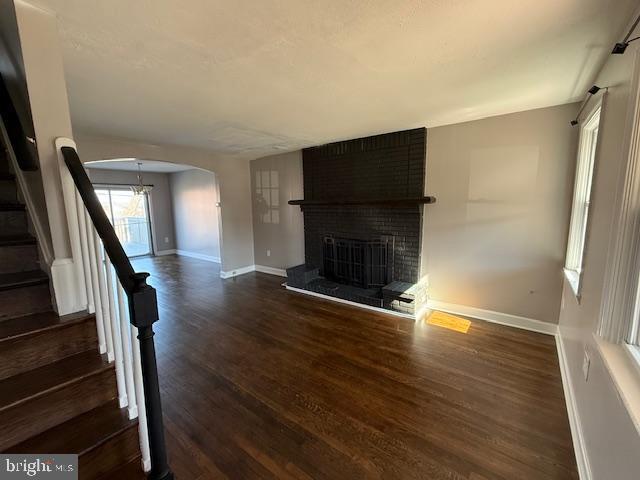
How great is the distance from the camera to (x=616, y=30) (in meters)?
1.48

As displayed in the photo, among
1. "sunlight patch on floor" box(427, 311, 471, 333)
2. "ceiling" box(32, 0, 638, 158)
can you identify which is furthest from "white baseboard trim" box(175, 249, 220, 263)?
"sunlight patch on floor" box(427, 311, 471, 333)

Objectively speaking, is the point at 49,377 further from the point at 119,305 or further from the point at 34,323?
the point at 119,305

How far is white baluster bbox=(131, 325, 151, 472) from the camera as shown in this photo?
3.70ft

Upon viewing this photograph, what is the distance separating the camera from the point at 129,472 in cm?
116

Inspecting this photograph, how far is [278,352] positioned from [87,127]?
339 centimetres

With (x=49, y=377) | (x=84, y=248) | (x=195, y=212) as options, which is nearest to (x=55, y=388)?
(x=49, y=377)

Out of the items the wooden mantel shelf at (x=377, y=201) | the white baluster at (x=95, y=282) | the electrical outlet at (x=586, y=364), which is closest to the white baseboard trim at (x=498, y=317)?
the wooden mantel shelf at (x=377, y=201)

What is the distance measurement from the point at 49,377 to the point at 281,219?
4239 millimetres

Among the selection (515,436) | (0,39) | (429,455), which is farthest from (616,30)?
(0,39)

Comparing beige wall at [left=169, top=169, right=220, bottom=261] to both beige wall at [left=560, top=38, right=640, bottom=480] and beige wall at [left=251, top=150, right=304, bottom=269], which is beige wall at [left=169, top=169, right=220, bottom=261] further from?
beige wall at [left=560, top=38, right=640, bottom=480]

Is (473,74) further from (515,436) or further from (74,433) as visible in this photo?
(74,433)

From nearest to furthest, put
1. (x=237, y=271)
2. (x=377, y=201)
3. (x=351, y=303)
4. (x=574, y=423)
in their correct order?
1. (x=574, y=423)
2. (x=377, y=201)
3. (x=351, y=303)
4. (x=237, y=271)
